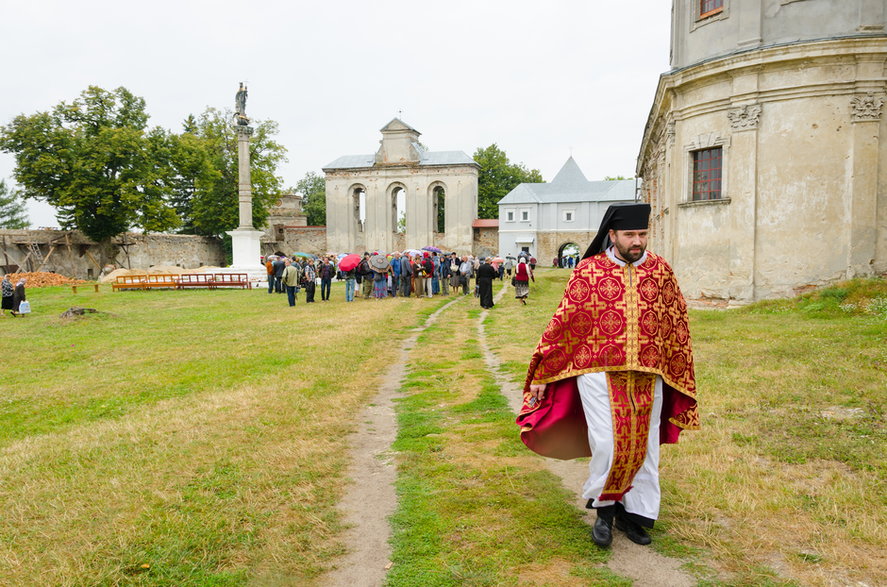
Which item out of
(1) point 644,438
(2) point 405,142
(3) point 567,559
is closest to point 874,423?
(1) point 644,438

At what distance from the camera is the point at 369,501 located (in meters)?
4.61

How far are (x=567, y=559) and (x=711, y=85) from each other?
Answer: 15.8 metres

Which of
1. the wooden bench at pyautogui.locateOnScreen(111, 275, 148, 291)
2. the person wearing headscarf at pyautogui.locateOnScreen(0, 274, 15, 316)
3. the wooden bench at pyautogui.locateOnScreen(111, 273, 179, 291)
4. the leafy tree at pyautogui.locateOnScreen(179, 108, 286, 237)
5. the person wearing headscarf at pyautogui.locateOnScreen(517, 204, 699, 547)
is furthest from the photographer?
the leafy tree at pyautogui.locateOnScreen(179, 108, 286, 237)

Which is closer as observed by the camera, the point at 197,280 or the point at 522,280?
the point at 522,280

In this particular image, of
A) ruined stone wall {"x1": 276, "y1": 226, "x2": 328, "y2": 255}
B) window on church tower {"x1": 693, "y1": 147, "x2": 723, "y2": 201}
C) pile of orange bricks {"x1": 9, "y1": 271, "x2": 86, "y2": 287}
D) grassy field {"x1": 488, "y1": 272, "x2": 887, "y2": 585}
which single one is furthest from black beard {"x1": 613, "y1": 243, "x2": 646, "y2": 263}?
ruined stone wall {"x1": 276, "y1": 226, "x2": 328, "y2": 255}

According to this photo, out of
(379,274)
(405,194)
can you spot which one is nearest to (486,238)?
(405,194)

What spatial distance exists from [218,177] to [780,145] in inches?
1556

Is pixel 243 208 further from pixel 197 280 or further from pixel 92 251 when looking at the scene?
pixel 92 251

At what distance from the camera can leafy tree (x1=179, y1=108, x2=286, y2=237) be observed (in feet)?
150

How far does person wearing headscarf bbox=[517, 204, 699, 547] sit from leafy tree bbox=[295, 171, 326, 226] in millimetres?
72802

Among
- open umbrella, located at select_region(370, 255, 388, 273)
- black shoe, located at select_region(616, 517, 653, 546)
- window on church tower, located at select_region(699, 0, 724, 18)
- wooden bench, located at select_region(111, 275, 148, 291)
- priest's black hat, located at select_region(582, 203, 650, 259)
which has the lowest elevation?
black shoe, located at select_region(616, 517, 653, 546)

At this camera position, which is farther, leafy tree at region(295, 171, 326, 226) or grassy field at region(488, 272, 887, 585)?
leafy tree at region(295, 171, 326, 226)

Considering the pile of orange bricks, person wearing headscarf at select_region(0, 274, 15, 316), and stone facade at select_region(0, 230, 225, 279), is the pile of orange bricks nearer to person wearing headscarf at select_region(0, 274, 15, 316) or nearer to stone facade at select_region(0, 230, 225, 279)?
stone facade at select_region(0, 230, 225, 279)

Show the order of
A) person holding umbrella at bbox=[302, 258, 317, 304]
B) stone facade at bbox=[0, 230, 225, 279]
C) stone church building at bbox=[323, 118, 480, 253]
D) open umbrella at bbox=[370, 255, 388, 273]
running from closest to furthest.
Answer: person holding umbrella at bbox=[302, 258, 317, 304], open umbrella at bbox=[370, 255, 388, 273], stone facade at bbox=[0, 230, 225, 279], stone church building at bbox=[323, 118, 480, 253]
